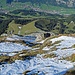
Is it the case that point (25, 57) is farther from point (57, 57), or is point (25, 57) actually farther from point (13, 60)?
point (57, 57)

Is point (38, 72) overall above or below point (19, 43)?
above

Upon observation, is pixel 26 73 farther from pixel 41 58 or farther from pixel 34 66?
pixel 41 58

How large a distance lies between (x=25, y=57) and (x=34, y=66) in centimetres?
1101

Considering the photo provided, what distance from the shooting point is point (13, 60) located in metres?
59.8

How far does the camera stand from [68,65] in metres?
50.2

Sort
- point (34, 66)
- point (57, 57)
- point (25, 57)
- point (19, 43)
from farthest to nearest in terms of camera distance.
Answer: point (19, 43)
point (25, 57)
point (57, 57)
point (34, 66)

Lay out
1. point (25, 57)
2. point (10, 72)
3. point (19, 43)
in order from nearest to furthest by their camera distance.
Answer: point (10, 72), point (25, 57), point (19, 43)

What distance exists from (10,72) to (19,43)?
4943 cm

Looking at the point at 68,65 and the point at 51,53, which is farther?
the point at 51,53

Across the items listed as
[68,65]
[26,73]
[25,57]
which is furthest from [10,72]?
[25,57]

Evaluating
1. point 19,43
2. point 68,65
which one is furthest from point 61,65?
point 19,43

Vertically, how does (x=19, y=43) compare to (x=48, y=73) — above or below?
below

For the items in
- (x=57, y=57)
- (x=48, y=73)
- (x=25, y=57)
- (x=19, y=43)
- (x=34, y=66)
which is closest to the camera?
(x=48, y=73)

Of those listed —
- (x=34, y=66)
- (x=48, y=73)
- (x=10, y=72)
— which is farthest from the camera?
(x=34, y=66)
